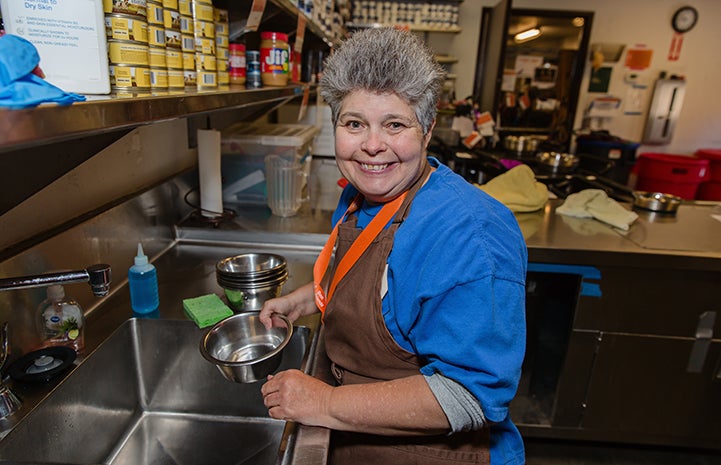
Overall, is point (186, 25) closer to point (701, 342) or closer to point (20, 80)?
point (20, 80)

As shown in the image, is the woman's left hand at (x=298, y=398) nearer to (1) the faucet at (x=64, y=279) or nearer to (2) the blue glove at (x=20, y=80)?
(1) the faucet at (x=64, y=279)

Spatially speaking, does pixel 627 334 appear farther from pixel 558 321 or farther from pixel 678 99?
pixel 678 99

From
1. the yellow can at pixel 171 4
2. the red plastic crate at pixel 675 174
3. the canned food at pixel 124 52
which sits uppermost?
the yellow can at pixel 171 4

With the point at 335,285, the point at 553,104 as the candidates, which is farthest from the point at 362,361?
the point at 553,104

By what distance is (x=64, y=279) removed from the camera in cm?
85

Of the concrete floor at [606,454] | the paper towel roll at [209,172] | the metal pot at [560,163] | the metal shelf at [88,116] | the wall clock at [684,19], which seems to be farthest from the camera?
the wall clock at [684,19]

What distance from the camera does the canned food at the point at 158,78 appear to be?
0.93 meters

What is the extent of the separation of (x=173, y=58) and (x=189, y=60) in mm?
112

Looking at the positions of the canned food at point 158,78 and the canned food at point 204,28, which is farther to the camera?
the canned food at point 204,28

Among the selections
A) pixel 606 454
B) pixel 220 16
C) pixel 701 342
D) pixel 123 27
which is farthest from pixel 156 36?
pixel 606 454

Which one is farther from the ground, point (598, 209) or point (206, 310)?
point (598, 209)

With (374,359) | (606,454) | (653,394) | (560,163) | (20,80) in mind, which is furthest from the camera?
(560,163)

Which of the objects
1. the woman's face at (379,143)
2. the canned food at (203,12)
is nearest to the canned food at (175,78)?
the canned food at (203,12)

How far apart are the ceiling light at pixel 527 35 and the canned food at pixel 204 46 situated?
20.8 feet
